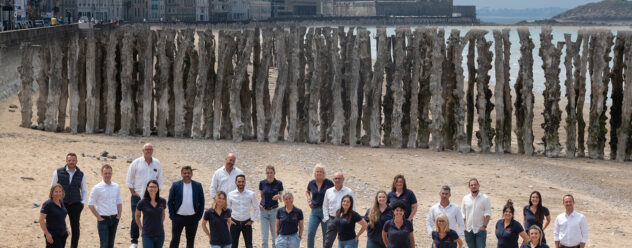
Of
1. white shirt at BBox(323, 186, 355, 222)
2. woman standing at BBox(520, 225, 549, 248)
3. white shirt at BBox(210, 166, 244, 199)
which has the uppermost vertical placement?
white shirt at BBox(210, 166, 244, 199)

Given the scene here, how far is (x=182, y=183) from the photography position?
10430mm

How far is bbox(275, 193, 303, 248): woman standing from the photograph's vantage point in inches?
410

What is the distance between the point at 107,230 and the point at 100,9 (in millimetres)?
109907

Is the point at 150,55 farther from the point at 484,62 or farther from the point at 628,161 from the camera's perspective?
the point at 628,161

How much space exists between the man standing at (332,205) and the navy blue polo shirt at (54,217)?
2.77 metres

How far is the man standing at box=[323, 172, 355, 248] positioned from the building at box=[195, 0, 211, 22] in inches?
5705

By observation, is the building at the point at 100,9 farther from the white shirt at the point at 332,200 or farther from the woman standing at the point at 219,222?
the woman standing at the point at 219,222

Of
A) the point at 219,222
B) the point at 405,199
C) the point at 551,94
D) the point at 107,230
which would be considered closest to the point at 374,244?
the point at 405,199

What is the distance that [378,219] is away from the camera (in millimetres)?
10016

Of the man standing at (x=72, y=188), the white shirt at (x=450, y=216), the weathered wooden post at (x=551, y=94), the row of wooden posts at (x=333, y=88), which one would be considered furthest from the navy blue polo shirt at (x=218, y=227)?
the weathered wooden post at (x=551, y=94)

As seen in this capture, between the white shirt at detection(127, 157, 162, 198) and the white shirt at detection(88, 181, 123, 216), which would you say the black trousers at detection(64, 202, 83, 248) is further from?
the white shirt at detection(127, 157, 162, 198)

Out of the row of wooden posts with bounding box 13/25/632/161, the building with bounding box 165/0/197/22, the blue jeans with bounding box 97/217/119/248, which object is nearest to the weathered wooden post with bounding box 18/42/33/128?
the row of wooden posts with bounding box 13/25/632/161

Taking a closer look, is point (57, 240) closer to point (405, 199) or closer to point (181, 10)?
point (405, 199)

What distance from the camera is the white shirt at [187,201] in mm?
10344
